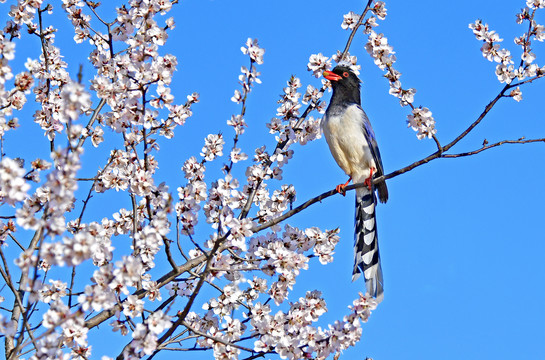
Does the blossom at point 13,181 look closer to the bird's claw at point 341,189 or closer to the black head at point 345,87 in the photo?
the bird's claw at point 341,189

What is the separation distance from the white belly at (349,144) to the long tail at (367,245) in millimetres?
197

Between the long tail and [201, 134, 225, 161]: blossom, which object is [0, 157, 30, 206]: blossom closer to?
[201, 134, 225, 161]: blossom

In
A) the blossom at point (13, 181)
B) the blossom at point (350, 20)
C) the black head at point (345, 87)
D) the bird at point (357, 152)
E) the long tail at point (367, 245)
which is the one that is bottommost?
the blossom at point (13, 181)

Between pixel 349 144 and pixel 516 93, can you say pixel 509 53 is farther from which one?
pixel 349 144

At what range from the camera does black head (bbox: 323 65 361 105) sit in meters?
5.60

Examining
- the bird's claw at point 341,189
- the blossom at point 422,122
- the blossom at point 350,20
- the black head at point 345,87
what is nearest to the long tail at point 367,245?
the bird's claw at point 341,189

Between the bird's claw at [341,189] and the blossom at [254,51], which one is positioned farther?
the bird's claw at [341,189]

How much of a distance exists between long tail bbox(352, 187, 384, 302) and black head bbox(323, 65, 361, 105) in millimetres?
868

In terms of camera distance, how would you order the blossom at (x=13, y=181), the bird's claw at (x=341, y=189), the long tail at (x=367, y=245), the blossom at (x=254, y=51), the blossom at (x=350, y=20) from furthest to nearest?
the blossom at (x=350, y=20)
the long tail at (x=367, y=245)
the bird's claw at (x=341, y=189)
the blossom at (x=254, y=51)
the blossom at (x=13, y=181)

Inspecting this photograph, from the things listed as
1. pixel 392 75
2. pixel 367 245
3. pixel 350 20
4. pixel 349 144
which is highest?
pixel 350 20

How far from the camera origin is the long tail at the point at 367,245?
4.73 meters

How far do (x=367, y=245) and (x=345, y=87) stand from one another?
1.50 meters

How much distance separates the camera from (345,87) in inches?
227

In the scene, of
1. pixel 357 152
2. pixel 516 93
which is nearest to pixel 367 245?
pixel 357 152
